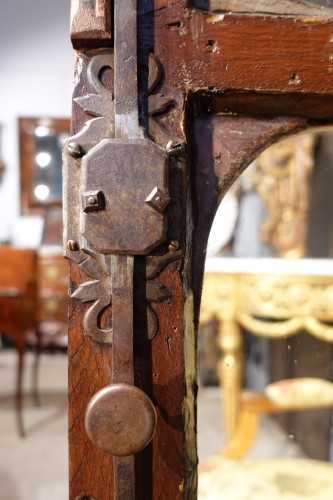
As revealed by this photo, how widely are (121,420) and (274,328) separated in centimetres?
126

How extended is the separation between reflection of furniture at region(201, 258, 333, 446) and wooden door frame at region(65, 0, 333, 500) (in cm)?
96

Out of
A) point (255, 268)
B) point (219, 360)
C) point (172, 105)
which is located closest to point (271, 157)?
point (255, 268)

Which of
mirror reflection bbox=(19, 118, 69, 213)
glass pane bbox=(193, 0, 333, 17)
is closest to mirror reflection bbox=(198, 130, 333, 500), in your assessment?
glass pane bbox=(193, 0, 333, 17)

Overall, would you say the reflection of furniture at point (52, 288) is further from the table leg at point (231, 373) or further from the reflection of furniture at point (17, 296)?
the table leg at point (231, 373)

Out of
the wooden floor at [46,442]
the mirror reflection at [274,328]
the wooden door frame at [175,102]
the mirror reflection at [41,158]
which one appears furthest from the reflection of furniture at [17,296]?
the wooden door frame at [175,102]

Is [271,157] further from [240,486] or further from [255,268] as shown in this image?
[240,486]

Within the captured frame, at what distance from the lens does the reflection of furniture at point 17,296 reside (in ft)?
6.79

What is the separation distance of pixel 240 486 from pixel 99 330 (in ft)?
1.85

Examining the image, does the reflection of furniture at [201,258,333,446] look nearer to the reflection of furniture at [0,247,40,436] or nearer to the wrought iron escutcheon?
the reflection of furniture at [0,247,40,436]

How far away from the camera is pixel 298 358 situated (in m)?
0.69

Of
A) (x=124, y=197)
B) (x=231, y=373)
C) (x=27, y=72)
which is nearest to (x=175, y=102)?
(x=124, y=197)

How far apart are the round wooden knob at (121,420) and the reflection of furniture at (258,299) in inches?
39.4

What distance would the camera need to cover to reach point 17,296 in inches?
81.1

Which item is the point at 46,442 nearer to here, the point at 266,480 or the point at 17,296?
the point at 17,296
